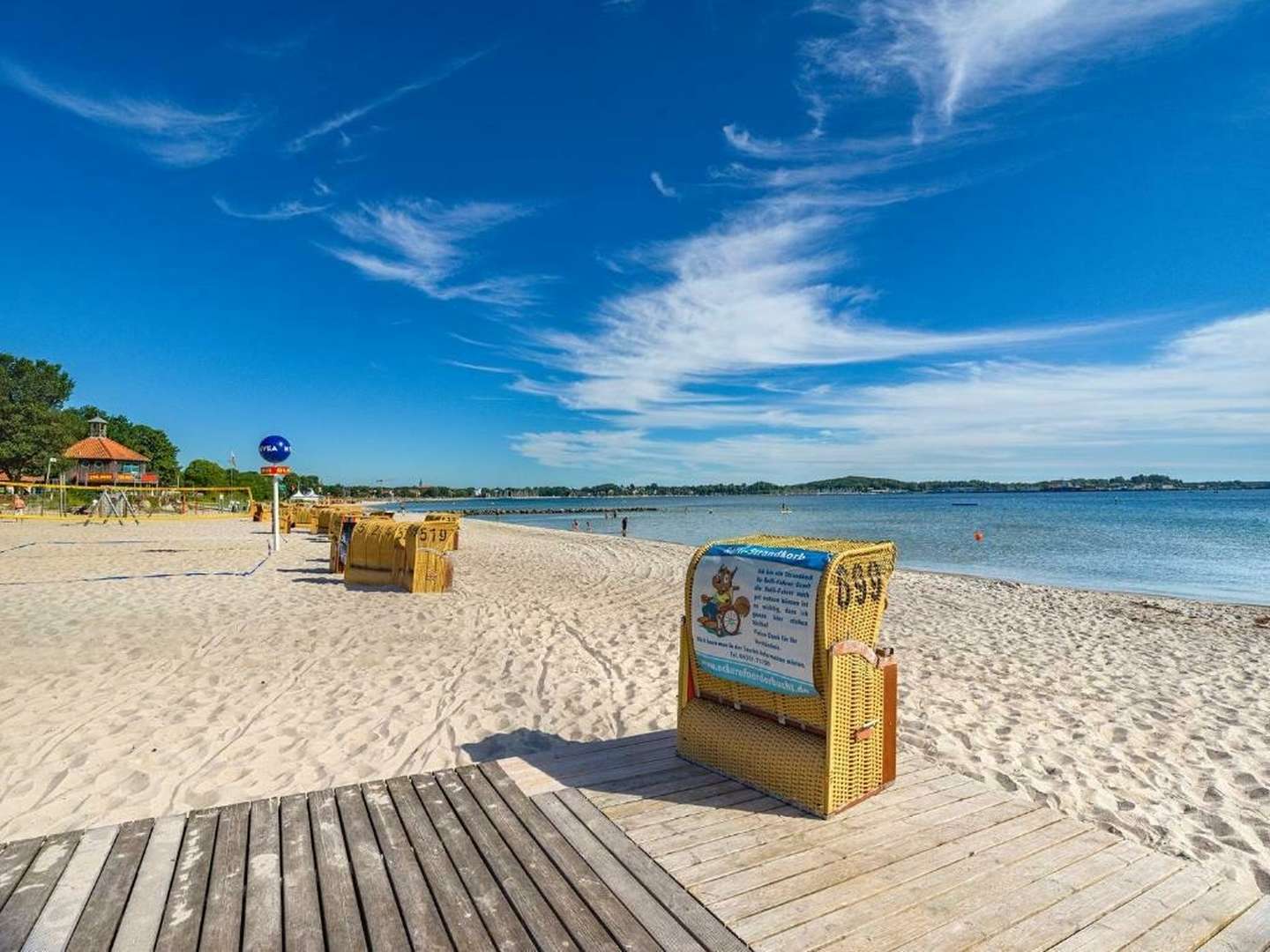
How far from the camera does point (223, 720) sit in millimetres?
5301

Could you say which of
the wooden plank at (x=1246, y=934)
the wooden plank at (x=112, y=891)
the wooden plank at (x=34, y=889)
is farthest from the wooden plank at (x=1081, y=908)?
the wooden plank at (x=34, y=889)

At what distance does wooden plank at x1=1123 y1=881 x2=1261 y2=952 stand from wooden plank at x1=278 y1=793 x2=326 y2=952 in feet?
9.18

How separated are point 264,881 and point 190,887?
0.27 meters

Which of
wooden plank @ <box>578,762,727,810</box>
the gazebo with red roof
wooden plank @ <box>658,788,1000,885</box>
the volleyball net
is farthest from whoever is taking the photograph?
the gazebo with red roof

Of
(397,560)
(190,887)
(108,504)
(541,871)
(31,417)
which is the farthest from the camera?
(31,417)

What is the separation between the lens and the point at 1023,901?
260 cm

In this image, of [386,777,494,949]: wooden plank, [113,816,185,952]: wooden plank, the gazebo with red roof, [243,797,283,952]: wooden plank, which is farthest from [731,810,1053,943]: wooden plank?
the gazebo with red roof

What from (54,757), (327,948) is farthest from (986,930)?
(54,757)

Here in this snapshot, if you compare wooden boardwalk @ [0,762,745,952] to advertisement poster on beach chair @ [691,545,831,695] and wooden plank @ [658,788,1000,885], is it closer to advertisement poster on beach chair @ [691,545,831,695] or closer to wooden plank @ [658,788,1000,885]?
wooden plank @ [658,788,1000,885]

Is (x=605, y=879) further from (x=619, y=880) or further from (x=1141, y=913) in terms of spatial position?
(x=1141, y=913)

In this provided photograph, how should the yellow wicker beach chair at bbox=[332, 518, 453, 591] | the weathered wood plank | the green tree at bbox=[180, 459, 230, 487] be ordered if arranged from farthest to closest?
the green tree at bbox=[180, 459, 230, 487], the yellow wicker beach chair at bbox=[332, 518, 453, 591], the weathered wood plank

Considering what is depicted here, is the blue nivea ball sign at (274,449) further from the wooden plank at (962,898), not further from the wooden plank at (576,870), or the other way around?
the wooden plank at (962,898)

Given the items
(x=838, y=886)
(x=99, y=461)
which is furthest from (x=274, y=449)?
(x=99, y=461)

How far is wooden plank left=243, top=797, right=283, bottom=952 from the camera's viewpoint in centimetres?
233
